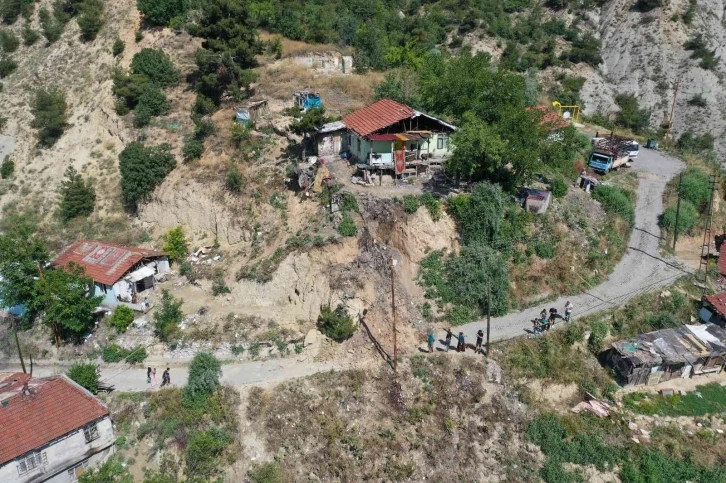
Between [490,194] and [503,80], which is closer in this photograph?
[490,194]

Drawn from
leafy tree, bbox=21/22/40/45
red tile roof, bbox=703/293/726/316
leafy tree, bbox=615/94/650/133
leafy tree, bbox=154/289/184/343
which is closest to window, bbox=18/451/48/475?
leafy tree, bbox=154/289/184/343

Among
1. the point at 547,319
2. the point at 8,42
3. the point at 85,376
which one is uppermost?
the point at 8,42

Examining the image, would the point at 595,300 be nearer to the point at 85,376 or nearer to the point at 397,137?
the point at 397,137

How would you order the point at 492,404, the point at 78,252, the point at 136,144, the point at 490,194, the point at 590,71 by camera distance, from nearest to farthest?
the point at 492,404 → the point at 490,194 → the point at 78,252 → the point at 136,144 → the point at 590,71

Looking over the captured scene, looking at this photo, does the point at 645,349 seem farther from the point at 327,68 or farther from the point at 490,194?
the point at 327,68

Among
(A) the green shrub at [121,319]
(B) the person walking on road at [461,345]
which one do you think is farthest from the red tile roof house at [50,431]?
(B) the person walking on road at [461,345]

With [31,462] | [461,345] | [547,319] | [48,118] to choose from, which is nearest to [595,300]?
[547,319]

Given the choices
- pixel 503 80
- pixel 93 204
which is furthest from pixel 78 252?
pixel 503 80
